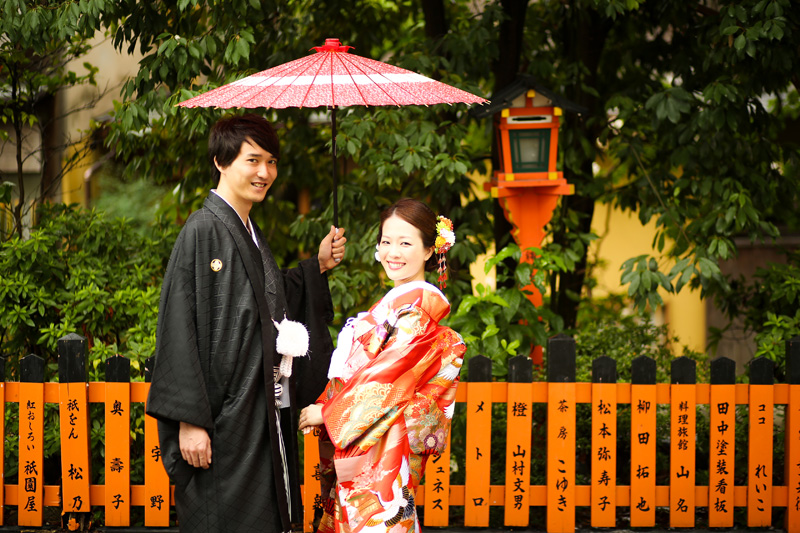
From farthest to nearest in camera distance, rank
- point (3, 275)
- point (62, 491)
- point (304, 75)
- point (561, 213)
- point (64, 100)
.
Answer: point (64, 100) < point (561, 213) < point (3, 275) < point (62, 491) < point (304, 75)

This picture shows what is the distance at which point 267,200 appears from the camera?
6375 mm

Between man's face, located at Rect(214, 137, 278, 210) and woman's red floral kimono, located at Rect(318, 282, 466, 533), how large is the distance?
0.66m

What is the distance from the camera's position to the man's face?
2861mm

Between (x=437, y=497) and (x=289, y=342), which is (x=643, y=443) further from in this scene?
(x=289, y=342)

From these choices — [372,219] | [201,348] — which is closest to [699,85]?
[372,219]

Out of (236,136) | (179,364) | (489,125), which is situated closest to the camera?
(179,364)

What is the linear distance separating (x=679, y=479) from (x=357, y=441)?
7.59ft

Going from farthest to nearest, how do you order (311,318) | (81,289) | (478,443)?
(81,289)
(478,443)
(311,318)

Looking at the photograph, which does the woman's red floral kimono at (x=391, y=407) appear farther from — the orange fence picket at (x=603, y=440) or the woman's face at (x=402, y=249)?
the orange fence picket at (x=603, y=440)

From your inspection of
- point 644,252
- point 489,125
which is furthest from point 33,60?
point 644,252

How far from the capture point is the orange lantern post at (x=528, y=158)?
16.5 feet

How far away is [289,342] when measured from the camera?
2902mm

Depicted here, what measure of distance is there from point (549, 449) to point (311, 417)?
179cm

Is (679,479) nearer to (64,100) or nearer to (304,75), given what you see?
(304,75)
